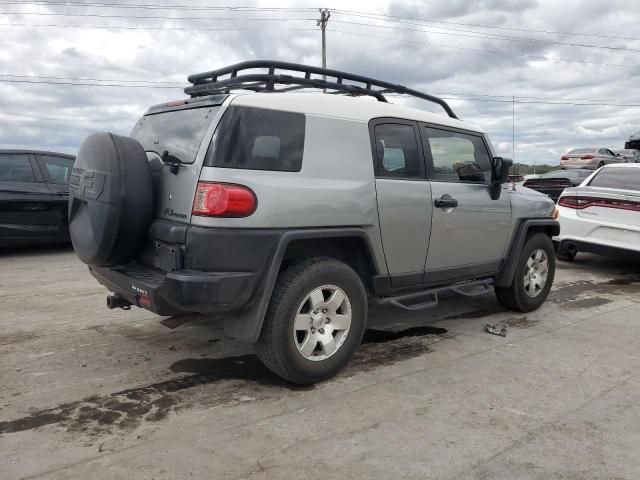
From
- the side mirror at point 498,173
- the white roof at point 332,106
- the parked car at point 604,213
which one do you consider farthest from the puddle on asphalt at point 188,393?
the parked car at point 604,213

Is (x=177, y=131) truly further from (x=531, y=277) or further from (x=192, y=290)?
(x=531, y=277)

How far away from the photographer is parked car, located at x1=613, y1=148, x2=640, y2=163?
1008 inches

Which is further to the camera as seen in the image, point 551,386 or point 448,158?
point 448,158

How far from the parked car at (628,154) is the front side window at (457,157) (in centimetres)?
2345

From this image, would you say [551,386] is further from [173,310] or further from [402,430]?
[173,310]

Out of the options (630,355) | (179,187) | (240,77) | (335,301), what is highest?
(240,77)

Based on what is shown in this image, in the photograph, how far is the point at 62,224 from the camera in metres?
8.52

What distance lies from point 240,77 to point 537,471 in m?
3.04

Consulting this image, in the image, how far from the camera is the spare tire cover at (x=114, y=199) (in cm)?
338

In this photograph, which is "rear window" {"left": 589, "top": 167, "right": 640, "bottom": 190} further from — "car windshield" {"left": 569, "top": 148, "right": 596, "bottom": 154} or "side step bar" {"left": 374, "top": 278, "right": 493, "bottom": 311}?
"car windshield" {"left": 569, "top": 148, "right": 596, "bottom": 154}

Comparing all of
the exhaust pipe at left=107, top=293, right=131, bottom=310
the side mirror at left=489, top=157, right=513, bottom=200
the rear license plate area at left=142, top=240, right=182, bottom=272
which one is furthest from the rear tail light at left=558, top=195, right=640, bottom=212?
the exhaust pipe at left=107, top=293, right=131, bottom=310

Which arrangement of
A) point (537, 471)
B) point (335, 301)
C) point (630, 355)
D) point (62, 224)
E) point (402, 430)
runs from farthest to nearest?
1. point (62, 224)
2. point (630, 355)
3. point (335, 301)
4. point (402, 430)
5. point (537, 471)

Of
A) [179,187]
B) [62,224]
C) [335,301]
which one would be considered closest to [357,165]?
[335,301]

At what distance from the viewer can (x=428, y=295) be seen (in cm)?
450
